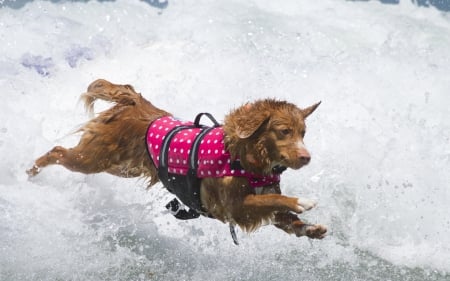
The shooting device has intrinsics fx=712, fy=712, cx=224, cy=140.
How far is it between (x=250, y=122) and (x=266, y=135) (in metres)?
0.13

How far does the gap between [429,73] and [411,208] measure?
4.28 metres

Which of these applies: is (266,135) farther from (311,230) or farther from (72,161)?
(72,161)

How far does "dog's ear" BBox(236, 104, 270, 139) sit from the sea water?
1.53 metres

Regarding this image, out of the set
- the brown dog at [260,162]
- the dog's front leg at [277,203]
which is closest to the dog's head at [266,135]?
the brown dog at [260,162]

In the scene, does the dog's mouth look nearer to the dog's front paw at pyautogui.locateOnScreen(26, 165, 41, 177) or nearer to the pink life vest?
the pink life vest

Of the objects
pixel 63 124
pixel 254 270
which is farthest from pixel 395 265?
pixel 63 124

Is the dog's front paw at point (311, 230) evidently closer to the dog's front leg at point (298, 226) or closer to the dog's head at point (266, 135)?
the dog's front leg at point (298, 226)

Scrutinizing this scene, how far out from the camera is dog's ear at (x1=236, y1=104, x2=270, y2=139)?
437cm

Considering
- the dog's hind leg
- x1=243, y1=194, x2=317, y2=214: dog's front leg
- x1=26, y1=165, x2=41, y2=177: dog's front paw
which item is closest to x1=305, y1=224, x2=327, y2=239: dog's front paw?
x1=243, y1=194, x2=317, y2=214: dog's front leg

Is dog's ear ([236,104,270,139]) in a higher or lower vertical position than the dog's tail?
higher

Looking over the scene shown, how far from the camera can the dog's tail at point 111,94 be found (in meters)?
5.49

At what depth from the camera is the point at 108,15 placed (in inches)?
488

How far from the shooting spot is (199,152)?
4.76m

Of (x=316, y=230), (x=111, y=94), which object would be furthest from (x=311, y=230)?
(x=111, y=94)
